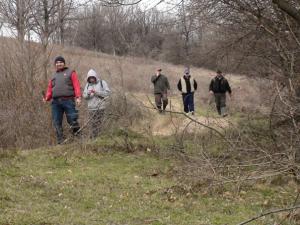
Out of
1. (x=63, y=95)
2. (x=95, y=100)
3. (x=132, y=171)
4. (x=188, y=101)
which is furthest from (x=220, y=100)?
(x=132, y=171)

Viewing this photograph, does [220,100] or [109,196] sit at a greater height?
[220,100]

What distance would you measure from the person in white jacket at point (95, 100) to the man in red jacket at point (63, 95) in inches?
13.0

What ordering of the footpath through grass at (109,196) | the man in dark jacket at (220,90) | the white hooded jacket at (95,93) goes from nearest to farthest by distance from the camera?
1. the footpath through grass at (109,196)
2. the white hooded jacket at (95,93)
3. the man in dark jacket at (220,90)

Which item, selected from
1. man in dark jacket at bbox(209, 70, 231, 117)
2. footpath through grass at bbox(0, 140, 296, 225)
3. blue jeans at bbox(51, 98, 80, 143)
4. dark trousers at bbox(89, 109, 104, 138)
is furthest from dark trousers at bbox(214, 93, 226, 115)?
footpath through grass at bbox(0, 140, 296, 225)

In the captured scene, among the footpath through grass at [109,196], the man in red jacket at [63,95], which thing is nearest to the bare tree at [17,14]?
the man in red jacket at [63,95]

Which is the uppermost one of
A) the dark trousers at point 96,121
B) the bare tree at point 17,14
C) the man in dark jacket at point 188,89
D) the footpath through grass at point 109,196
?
the bare tree at point 17,14

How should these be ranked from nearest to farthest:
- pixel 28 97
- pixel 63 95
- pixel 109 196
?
pixel 109 196
pixel 63 95
pixel 28 97

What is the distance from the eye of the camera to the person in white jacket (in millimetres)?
10297

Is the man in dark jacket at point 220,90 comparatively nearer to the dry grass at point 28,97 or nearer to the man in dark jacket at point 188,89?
the man in dark jacket at point 188,89

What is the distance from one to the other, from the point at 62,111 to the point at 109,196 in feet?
13.7

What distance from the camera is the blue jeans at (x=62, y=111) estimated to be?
10273 millimetres

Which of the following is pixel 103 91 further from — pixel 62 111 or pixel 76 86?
pixel 62 111

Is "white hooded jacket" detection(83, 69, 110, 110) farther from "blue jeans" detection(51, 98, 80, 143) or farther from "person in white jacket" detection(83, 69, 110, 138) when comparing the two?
"blue jeans" detection(51, 98, 80, 143)

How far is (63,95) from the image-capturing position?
10.2 meters
